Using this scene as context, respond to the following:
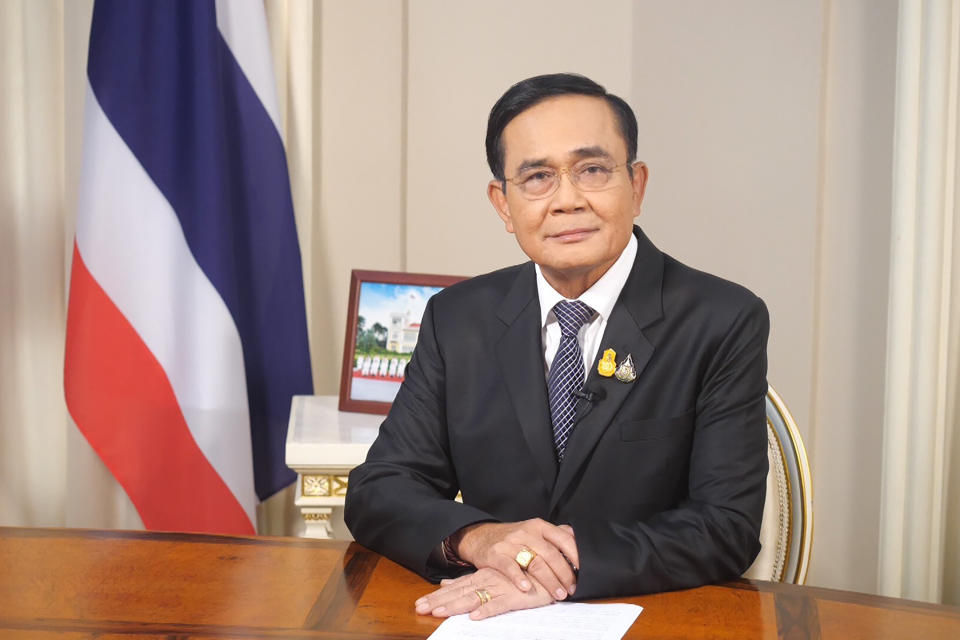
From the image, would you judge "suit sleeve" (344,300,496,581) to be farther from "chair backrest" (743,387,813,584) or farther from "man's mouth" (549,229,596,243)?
"chair backrest" (743,387,813,584)

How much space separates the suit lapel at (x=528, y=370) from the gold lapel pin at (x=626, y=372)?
0.14 metres

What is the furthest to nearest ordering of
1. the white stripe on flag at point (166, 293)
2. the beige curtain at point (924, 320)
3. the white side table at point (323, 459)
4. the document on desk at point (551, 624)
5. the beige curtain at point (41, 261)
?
the beige curtain at point (41, 261) < the white stripe on flag at point (166, 293) < the white side table at point (323, 459) < the beige curtain at point (924, 320) < the document on desk at point (551, 624)

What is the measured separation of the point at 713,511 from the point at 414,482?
0.52m

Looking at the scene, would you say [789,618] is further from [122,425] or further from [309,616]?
[122,425]

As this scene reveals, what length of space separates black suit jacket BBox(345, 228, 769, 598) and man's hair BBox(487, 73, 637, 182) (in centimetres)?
24

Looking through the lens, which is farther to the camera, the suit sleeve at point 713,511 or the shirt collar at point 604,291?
the shirt collar at point 604,291

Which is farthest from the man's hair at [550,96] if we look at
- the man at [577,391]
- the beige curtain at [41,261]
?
the beige curtain at [41,261]

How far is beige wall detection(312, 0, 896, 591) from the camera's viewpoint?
10.6ft

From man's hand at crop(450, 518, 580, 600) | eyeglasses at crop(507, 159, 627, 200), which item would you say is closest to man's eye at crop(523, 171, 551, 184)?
eyeglasses at crop(507, 159, 627, 200)

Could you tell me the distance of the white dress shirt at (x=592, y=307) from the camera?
195cm

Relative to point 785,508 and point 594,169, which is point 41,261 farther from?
point 785,508

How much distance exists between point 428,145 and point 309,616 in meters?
2.49

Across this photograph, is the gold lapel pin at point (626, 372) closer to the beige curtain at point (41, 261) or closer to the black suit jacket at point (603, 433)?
the black suit jacket at point (603, 433)

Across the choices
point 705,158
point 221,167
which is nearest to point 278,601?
point 221,167
